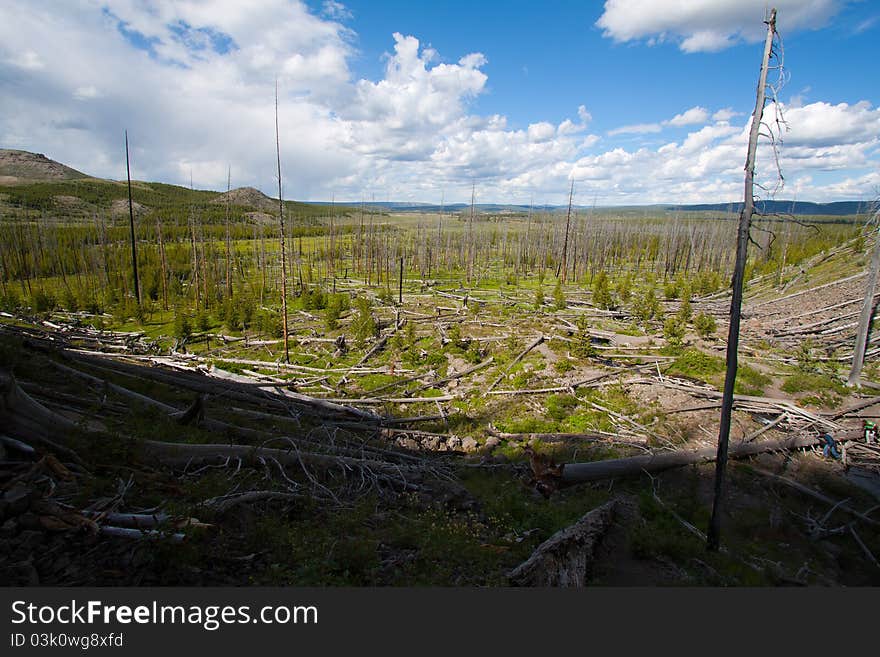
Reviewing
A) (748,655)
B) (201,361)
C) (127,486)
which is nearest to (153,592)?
(127,486)

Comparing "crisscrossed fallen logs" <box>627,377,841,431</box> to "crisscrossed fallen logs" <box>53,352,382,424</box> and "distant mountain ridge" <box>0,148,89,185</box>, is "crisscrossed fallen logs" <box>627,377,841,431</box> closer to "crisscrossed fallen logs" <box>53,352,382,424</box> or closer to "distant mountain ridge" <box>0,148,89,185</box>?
"crisscrossed fallen logs" <box>53,352,382,424</box>

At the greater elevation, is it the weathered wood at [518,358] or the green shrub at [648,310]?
the green shrub at [648,310]

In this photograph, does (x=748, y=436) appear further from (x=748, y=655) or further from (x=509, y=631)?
(x=509, y=631)

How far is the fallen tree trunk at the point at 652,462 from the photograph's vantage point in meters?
10.9

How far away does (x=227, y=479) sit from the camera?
249 inches

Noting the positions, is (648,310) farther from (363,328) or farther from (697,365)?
(363,328)

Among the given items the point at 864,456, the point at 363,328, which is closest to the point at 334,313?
the point at 363,328

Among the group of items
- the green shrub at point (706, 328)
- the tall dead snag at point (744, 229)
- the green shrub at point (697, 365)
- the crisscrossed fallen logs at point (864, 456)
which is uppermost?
the tall dead snag at point (744, 229)

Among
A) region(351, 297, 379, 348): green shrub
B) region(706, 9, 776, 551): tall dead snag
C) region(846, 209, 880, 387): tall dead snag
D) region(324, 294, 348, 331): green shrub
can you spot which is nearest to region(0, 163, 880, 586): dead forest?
region(351, 297, 379, 348): green shrub

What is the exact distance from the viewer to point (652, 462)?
36.5 ft

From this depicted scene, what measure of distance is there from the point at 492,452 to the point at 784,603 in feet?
26.0

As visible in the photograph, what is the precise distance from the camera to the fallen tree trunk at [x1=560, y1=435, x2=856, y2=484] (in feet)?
35.8

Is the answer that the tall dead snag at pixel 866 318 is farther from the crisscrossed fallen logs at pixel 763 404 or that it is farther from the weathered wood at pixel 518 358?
the weathered wood at pixel 518 358

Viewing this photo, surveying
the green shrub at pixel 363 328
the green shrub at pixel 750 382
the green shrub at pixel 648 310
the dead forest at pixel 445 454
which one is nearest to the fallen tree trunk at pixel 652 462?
the dead forest at pixel 445 454
